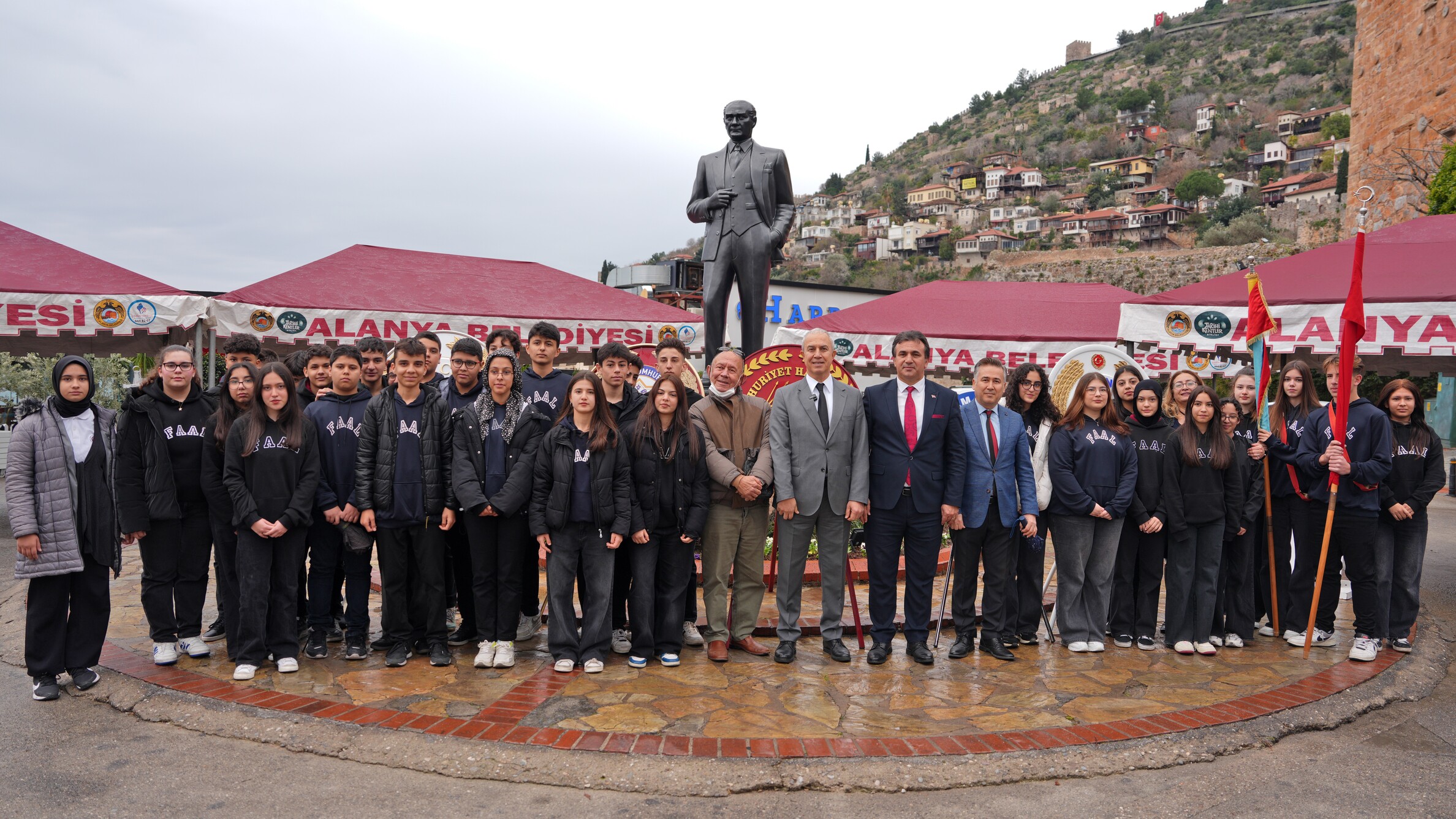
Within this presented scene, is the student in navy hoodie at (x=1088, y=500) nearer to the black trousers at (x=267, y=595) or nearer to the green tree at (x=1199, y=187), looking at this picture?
the black trousers at (x=267, y=595)

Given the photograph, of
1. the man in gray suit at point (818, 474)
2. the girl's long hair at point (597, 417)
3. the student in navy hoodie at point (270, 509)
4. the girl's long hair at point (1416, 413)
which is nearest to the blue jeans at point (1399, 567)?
the girl's long hair at point (1416, 413)

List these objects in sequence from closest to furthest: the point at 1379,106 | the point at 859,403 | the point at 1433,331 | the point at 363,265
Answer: the point at 859,403 → the point at 1433,331 → the point at 363,265 → the point at 1379,106

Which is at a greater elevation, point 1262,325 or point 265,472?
point 1262,325

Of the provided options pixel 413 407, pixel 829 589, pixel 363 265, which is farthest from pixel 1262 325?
pixel 363 265

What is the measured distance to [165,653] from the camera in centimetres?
471

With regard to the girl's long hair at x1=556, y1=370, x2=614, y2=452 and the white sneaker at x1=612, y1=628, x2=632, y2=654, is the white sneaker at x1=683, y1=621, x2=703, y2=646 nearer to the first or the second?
the white sneaker at x1=612, y1=628, x2=632, y2=654

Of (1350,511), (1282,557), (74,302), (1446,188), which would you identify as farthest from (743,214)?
(1446,188)

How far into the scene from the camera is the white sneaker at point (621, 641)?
5.21m

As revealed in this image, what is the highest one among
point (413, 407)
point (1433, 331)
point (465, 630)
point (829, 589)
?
point (1433, 331)

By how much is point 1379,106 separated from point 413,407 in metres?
26.5

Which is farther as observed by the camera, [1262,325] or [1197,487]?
[1262,325]

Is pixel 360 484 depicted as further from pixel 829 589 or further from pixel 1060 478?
pixel 1060 478

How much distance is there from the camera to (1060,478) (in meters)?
5.39

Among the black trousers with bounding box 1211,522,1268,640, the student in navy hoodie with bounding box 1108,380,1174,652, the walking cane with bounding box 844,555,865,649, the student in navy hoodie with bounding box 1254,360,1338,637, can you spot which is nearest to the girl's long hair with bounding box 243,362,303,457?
the walking cane with bounding box 844,555,865,649
